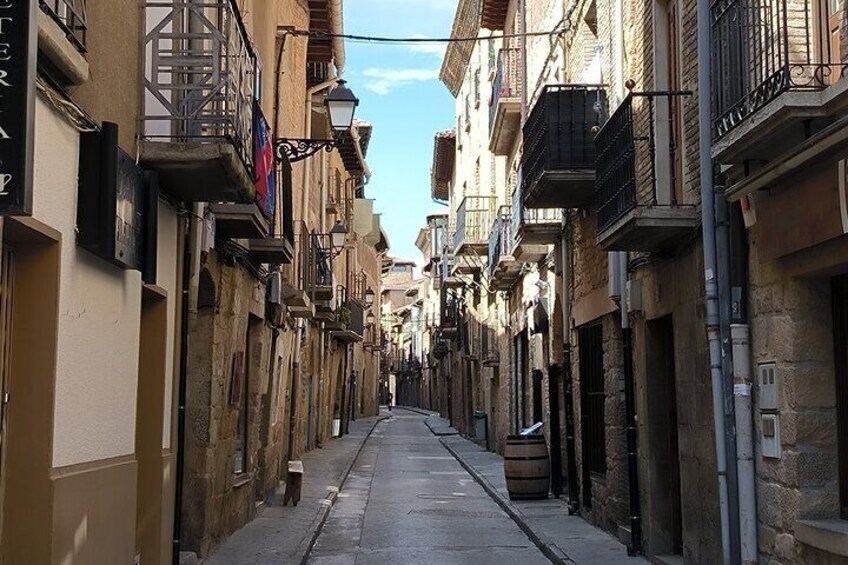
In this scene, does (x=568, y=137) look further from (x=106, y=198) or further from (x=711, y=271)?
(x=106, y=198)

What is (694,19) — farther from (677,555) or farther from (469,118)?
(469,118)

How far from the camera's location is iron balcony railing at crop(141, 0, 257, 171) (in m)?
7.93

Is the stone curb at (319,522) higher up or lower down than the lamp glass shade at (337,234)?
lower down

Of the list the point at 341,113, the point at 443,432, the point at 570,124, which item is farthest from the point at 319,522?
the point at 443,432

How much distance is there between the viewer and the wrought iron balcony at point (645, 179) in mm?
9102

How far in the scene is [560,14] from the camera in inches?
656

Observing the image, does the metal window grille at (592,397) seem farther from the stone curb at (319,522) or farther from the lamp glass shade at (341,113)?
the lamp glass shade at (341,113)

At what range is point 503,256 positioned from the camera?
2172 cm

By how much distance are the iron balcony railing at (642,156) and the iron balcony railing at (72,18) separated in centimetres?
483

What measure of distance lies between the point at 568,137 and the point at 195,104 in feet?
17.4

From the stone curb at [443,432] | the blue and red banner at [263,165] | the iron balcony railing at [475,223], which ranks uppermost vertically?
the iron balcony railing at [475,223]

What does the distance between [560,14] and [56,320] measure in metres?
12.3

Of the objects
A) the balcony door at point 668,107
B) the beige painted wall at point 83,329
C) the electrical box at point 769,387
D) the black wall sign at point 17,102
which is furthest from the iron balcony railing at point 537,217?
the black wall sign at point 17,102

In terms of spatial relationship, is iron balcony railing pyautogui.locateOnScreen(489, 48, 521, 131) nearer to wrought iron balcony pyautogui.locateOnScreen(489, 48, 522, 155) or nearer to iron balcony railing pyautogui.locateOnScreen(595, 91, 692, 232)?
wrought iron balcony pyautogui.locateOnScreen(489, 48, 522, 155)
